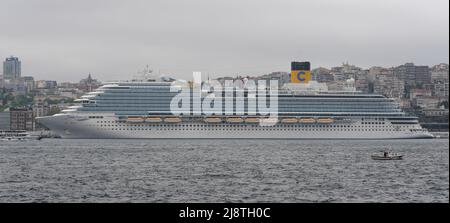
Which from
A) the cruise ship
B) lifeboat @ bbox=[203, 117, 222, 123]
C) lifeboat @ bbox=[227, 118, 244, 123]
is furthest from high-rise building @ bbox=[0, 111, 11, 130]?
lifeboat @ bbox=[227, 118, 244, 123]

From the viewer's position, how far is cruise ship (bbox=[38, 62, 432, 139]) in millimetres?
74688

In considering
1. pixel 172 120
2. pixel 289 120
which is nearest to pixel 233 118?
pixel 289 120

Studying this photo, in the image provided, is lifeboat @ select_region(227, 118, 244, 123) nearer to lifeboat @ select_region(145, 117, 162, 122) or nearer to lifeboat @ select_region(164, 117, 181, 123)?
lifeboat @ select_region(164, 117, 181, 123)

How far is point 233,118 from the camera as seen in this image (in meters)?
76.0

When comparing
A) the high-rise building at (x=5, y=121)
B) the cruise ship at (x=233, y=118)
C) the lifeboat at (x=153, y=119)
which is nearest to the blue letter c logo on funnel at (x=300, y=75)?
→ the cruise ship at (x=233, y=118)

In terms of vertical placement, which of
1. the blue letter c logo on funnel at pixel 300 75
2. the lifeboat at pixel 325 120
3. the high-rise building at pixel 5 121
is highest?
the blue letter c logo on funnel at pixel 300 75

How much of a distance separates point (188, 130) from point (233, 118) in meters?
3.86

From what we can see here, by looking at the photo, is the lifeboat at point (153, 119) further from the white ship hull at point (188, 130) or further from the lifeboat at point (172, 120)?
the lifeboat at point (172, 120)

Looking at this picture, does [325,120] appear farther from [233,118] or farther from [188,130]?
[188,130]

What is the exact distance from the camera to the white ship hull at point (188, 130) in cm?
7419

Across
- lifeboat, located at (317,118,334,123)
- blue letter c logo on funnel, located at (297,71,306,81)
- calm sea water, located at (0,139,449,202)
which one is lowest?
calm sea water, located at (0,139,449,202)

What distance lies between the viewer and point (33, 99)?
5753 inches
